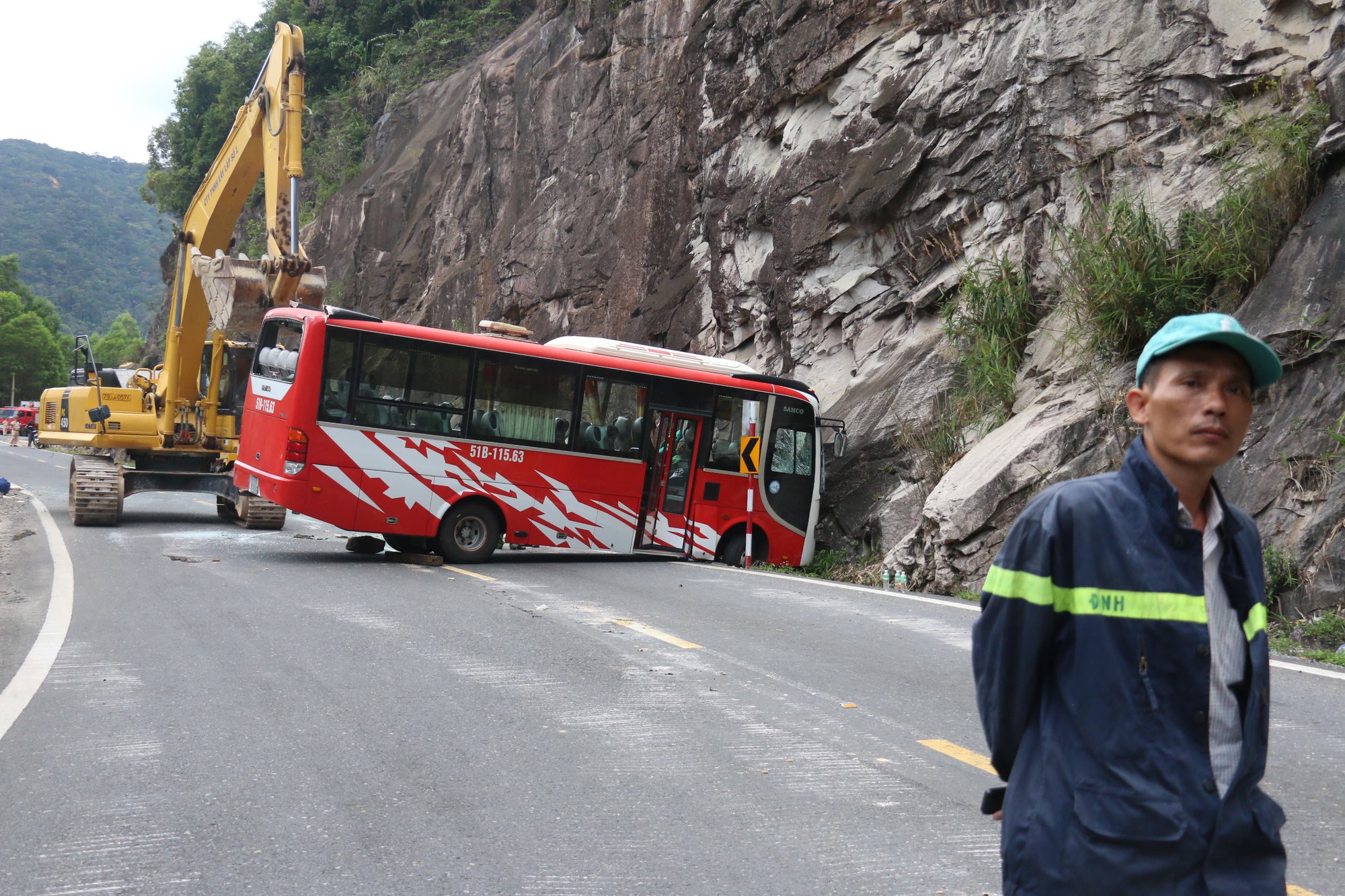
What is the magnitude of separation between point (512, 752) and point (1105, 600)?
13.4 feet

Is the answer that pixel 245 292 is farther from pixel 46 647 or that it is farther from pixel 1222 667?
pixel 1222 667

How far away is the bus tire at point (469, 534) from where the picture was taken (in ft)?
49.2

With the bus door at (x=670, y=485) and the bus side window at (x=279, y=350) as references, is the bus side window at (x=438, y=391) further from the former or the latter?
the bus door at (x=670, y=485)

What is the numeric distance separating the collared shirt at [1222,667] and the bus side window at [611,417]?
13.6 metres

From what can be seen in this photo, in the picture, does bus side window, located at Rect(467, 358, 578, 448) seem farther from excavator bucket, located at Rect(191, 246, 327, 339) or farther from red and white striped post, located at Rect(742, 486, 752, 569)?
excavator bucket, located at Rect(191, 246, 327, 339)

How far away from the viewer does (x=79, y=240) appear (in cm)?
16750

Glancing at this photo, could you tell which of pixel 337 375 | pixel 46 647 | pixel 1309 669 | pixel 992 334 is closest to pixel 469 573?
pixel 337 375

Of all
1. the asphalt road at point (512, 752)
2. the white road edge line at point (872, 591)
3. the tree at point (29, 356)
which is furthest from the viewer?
the tree at point (29, 356)

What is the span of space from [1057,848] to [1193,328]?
104 cm

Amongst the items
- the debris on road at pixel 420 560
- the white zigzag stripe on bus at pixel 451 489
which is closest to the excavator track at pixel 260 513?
the debris on road at pixel 420 560

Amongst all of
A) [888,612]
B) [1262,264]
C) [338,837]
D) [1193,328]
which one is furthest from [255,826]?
[1262,264]

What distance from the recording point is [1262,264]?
13469 mm

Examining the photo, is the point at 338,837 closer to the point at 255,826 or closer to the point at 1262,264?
the point at 255,826

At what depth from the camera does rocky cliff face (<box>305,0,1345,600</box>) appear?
44.3 feet
